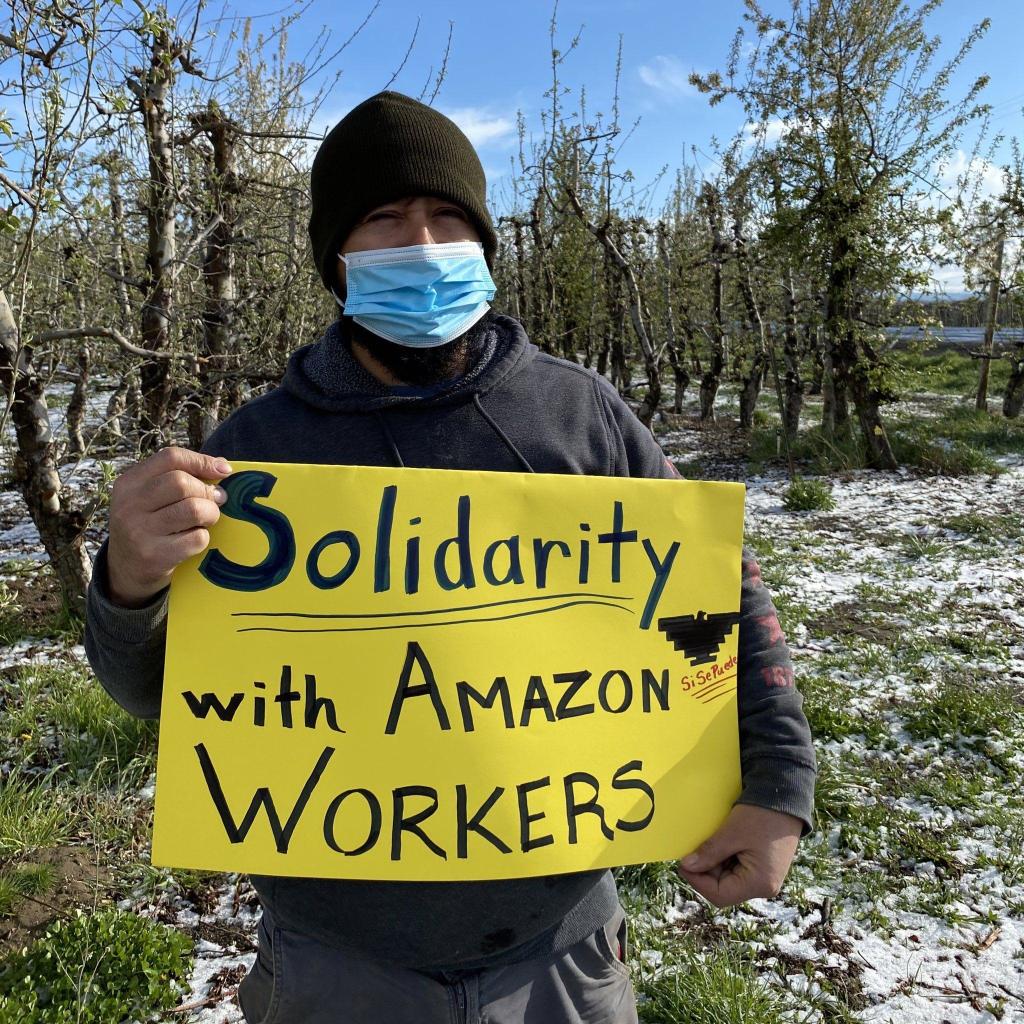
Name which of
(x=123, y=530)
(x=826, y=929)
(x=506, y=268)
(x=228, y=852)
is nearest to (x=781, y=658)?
(x=228, y=852)

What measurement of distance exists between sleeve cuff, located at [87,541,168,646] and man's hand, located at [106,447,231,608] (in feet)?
0.07

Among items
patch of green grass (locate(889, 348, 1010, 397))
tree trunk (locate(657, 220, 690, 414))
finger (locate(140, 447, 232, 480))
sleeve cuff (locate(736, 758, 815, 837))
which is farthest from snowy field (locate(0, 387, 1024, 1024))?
patch of green grass (locate(889, 348, 1010, 397))

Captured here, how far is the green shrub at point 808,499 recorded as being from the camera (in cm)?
709

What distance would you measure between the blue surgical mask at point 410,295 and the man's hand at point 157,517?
1.49 ft

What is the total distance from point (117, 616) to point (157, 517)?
0.17 metres

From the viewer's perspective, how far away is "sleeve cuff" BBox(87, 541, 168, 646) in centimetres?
104

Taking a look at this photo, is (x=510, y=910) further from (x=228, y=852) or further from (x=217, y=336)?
(x=217, y=336)

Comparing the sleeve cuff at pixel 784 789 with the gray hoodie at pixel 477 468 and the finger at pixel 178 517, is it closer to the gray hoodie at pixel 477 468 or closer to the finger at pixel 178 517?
the gray hoodie at pixel 477 468

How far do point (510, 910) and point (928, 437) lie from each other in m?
9.79

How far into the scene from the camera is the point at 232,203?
5023 mm

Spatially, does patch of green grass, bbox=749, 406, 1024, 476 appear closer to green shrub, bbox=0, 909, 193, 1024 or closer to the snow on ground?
the snow on ground

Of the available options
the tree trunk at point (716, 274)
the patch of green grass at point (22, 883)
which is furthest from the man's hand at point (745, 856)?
the tree trunk at point (716, 274)

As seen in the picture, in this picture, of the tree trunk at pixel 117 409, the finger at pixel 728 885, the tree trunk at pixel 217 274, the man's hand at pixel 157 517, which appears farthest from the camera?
the tree trunk at pixel 217 274

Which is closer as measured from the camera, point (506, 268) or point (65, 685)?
point (65, 685)
